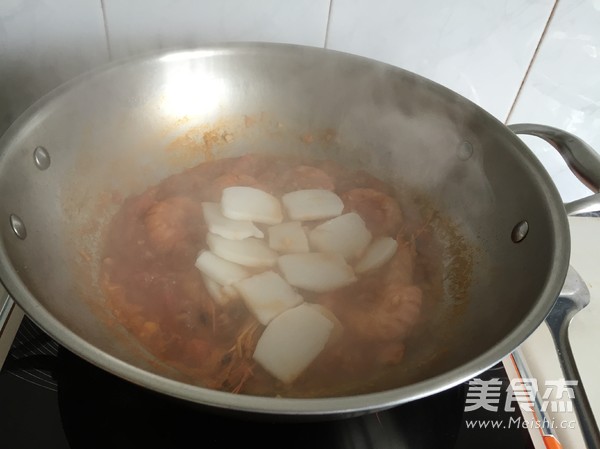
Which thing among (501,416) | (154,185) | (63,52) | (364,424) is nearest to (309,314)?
(364,424)

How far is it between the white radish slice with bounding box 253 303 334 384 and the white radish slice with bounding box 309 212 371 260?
0.54 ft

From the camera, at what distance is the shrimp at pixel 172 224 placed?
2.99 ft

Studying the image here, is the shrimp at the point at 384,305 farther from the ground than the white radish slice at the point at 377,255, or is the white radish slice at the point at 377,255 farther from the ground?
the white radish slice at the point at 377,255

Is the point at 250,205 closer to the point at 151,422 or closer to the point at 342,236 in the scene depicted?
the point at 342,236

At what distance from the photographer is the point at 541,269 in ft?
2.43

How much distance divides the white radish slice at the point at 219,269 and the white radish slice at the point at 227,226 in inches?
1.9

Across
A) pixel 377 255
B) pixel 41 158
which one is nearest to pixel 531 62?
pixel 377 255

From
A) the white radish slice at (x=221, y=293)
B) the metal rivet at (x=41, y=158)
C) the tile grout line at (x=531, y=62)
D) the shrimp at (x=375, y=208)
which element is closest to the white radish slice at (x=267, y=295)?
the white radish slice at (x=221, y=293)

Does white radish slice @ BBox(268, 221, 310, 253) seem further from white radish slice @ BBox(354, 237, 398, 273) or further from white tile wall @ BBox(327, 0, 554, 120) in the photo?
white tile wall @ BBox(327, 0, 554, 120)

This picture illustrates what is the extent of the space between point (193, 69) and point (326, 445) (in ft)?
2.22

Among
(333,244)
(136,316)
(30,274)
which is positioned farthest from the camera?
(333,244)

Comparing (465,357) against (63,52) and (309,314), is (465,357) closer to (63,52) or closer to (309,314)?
(309,314)

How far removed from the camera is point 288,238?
36.9 inches

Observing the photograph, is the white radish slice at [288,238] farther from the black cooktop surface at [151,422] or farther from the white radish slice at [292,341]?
the black cooktop surface at [151,422]
